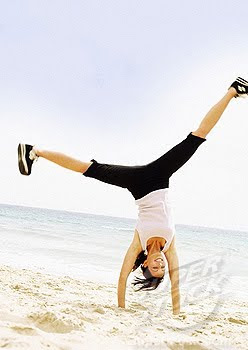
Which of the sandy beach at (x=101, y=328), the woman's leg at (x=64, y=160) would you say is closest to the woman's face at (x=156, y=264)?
the sandy beach at (x=101, y=328)

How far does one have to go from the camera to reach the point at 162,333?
292cm

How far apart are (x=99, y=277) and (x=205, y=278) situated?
2370mm

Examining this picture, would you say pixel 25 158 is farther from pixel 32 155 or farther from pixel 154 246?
pixel 154 246

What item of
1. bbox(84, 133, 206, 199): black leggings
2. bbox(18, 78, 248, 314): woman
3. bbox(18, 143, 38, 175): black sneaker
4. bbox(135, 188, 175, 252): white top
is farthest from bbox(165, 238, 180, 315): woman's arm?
bbox(18, 143, 38, 175): black sneaker

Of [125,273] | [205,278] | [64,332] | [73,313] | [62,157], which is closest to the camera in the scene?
[64,332]

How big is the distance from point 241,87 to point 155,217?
5.63ft

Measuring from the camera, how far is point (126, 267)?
165 inches

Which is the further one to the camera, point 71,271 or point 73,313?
point 71,271

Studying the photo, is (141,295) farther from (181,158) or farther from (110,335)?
(110,335)

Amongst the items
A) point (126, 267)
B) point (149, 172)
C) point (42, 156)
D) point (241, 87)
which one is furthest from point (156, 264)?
point (241, 87)

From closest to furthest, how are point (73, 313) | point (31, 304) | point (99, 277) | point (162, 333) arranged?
point (162, 333) → point (73, 313) → point (31, 304) → point (99, 277)

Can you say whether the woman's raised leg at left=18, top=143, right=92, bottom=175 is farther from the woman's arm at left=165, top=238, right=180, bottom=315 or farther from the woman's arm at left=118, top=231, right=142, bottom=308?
the woman's arm at left=165, top=238, right=180, bottom=315

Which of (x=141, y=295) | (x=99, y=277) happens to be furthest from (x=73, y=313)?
(x=99, y=277)

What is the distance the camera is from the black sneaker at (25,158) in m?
4.39
